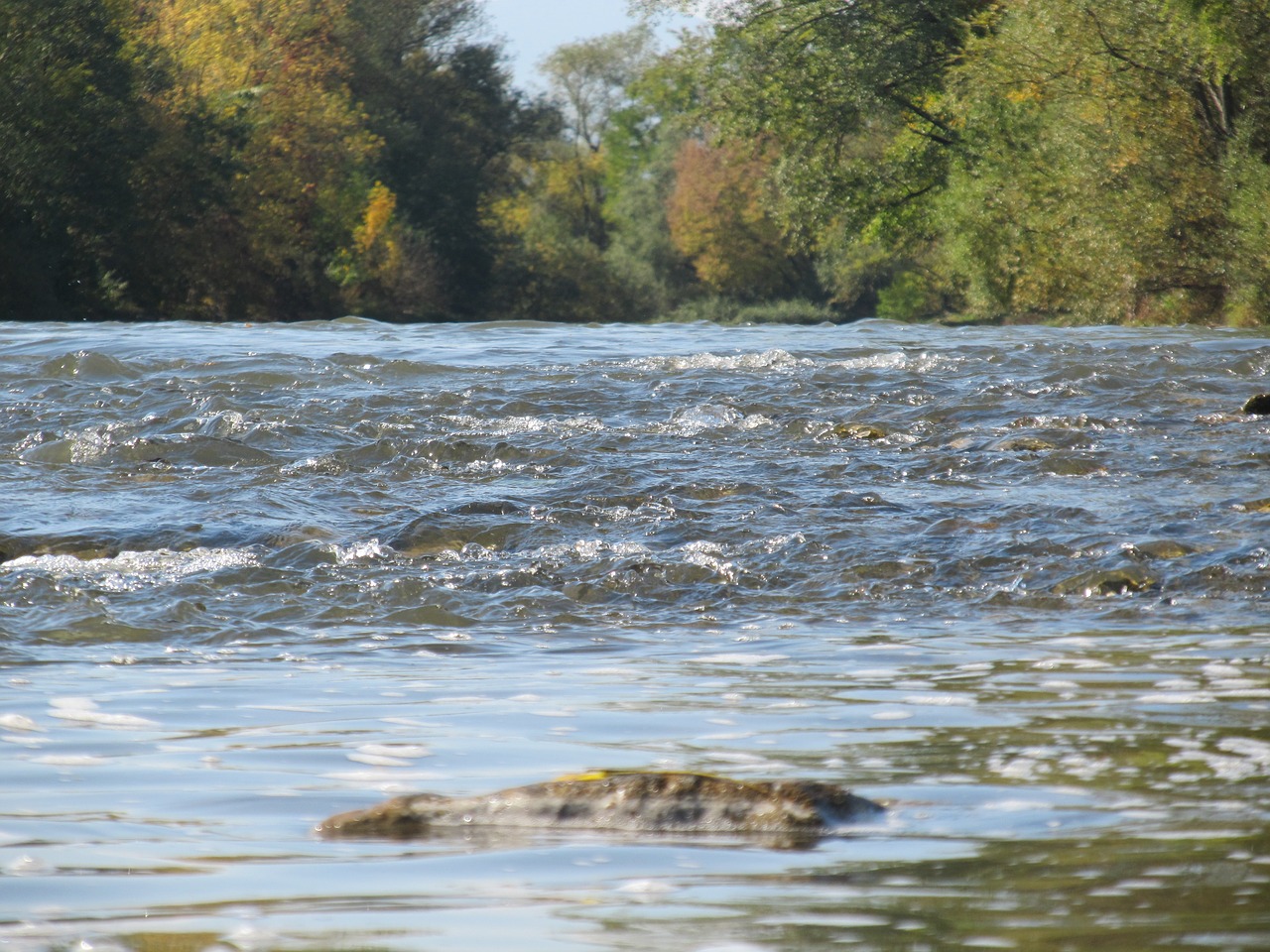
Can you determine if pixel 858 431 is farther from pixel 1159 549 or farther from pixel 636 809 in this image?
pixel 636 809

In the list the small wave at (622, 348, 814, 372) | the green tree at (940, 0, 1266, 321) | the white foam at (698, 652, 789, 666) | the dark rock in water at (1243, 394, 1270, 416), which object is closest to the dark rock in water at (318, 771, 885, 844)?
the white foam at (698, 652, 789, 666)

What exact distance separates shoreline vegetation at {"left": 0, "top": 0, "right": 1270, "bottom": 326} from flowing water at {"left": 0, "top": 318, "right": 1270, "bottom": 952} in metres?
12.5

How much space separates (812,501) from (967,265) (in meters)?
23.1

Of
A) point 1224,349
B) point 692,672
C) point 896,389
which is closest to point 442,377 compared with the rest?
point 896,389

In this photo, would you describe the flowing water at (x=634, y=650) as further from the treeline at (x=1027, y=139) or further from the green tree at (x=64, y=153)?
the green tree at (x=64, y=153)

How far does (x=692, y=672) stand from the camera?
4.54 metres

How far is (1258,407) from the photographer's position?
34.1ft

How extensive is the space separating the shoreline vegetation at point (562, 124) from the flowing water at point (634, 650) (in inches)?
493

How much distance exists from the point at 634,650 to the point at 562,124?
5721 cm

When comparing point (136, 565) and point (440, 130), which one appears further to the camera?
point (440, 130)

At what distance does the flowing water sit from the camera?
233 cm

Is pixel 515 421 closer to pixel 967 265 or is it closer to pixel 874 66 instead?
pixel 967 265

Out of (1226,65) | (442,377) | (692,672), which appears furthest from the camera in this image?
(1226,65)

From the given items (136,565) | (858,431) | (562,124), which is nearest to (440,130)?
(562,124)
